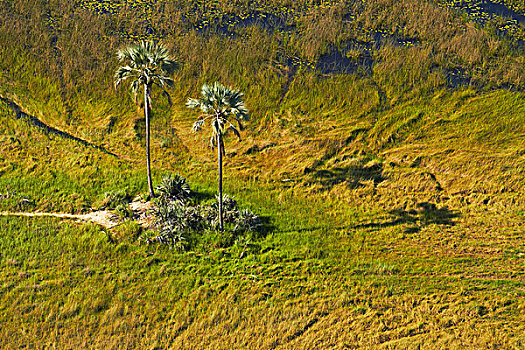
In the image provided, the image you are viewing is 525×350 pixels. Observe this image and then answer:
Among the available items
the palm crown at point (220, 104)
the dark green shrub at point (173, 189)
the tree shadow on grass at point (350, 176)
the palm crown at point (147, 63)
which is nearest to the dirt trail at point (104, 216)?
the dark green shrub at point (173, 189)

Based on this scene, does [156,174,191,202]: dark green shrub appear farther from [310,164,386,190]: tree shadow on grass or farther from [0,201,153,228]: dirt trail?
[310,164,386,190]: tree shadow on grass

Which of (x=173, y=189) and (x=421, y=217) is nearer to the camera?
(x=421, y=217)

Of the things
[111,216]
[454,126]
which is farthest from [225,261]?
[454,126]

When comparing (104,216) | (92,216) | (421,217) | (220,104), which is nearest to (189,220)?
(104,216)

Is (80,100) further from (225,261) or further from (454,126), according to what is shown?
(454,126)

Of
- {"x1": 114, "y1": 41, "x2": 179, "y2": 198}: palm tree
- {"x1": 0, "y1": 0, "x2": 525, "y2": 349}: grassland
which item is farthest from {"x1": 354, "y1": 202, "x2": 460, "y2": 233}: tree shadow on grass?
{"x1": 114, "y1": 41, "x2": 179, "y2": 198}: palm tree

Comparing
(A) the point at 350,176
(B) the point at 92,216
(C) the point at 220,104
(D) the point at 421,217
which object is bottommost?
(D) the point at 421,217

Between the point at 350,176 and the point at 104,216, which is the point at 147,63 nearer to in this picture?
the point at 104,216

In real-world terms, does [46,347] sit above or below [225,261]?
below

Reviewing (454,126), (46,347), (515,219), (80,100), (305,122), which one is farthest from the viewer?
(80,100)
